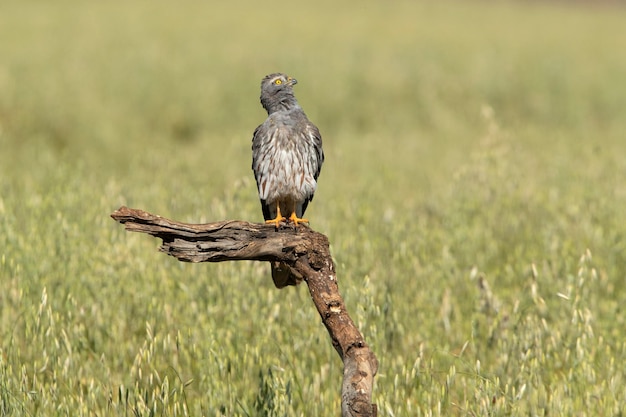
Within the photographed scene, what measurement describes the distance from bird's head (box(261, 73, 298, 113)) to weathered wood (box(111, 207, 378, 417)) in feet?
4.51

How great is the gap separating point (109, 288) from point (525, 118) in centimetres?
1583

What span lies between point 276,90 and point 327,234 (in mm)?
3177

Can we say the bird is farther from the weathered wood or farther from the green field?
the weathered wood

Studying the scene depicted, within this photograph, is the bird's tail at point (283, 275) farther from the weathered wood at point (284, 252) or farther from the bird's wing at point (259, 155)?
the bird's wing at point (259, 155)

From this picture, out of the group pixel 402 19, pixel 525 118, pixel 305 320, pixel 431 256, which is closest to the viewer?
pixel 305 320

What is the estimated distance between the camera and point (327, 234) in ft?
28.3

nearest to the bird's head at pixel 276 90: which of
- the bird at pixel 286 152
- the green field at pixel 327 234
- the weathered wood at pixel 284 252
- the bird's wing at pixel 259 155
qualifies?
the bird at pixel 286 152

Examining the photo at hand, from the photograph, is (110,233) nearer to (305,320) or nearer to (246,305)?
(246,305)

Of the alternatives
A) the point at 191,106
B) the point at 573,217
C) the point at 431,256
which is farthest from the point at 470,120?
the point at 431,256

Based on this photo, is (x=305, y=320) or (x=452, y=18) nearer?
(x=305, y=320)

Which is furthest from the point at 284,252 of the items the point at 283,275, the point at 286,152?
the point at 286,152

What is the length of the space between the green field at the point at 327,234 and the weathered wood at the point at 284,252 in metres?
0.96

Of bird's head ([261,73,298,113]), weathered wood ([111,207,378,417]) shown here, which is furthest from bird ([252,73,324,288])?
weathered wood ([111,207,378,417])

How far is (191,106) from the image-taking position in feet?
62.6
